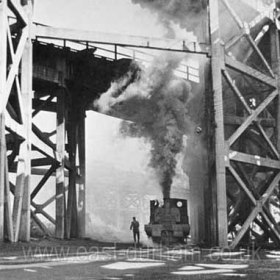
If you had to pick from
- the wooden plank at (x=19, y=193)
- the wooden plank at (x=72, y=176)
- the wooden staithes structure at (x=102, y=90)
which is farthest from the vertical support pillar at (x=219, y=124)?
the wooden plank at (x=72, y=176)

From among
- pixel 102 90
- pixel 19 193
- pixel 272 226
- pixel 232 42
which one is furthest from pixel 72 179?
pixel 232 42

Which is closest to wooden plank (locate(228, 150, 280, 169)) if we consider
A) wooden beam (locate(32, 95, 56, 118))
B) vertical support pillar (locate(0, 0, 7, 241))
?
vertical support pillar (locate(0, 0, 7, 241))

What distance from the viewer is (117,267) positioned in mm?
10328

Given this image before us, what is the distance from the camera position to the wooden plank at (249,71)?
18677 mm

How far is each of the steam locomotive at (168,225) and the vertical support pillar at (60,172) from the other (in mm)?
4003

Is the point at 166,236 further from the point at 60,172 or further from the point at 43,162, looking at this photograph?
the point at 43,162

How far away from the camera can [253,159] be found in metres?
19.0

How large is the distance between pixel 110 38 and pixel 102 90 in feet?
18.3

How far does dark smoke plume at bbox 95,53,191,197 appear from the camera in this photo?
22.0 metres

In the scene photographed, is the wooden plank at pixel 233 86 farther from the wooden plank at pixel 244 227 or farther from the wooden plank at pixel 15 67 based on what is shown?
the wooden plank at pixel 15 67

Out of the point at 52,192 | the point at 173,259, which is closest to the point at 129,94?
the point at 173,259

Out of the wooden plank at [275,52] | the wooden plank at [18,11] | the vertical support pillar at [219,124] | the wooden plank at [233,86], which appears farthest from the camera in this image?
the wooden plank at [275,52]

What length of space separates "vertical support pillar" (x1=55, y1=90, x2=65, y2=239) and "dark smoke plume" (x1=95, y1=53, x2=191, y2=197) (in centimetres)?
294

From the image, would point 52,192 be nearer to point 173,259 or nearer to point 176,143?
point 176,143
